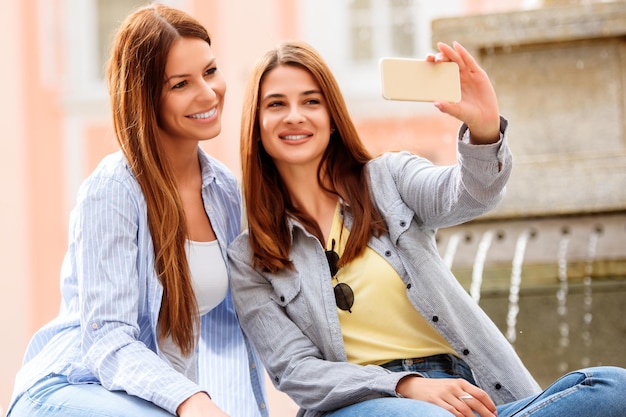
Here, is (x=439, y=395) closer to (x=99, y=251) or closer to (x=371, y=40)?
(x=99, y=251)

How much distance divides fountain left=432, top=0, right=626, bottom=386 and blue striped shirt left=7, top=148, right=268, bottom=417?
136 centimetres

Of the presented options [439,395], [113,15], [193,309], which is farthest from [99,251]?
[113,15]

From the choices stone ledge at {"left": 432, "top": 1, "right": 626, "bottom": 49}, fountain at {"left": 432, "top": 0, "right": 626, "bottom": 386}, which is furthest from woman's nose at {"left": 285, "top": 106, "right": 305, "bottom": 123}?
stone ledge at {"left": 432, "top": 1, "right": 626, "bottom": 49}

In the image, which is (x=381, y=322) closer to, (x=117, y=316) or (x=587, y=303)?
(x=117, y=316)

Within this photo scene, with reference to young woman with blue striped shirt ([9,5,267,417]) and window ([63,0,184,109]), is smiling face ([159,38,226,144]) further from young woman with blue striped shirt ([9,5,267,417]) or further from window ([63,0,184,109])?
window ([63,0,184,109])

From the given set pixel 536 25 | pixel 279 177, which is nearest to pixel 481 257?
pixel 536 25

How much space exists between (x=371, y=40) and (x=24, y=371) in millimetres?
10018

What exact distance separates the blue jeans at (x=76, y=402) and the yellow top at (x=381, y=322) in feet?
1.61

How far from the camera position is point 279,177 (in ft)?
9.02

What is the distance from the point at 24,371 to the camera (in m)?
2.48

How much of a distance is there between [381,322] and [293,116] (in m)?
0.56

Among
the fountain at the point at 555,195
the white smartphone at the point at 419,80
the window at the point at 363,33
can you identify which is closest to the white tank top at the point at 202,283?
the white smartphone at the point at 419,80

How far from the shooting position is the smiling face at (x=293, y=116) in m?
2.63

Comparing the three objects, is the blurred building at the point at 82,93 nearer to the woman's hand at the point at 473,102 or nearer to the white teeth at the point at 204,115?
the white teeth at the point at 204,115
